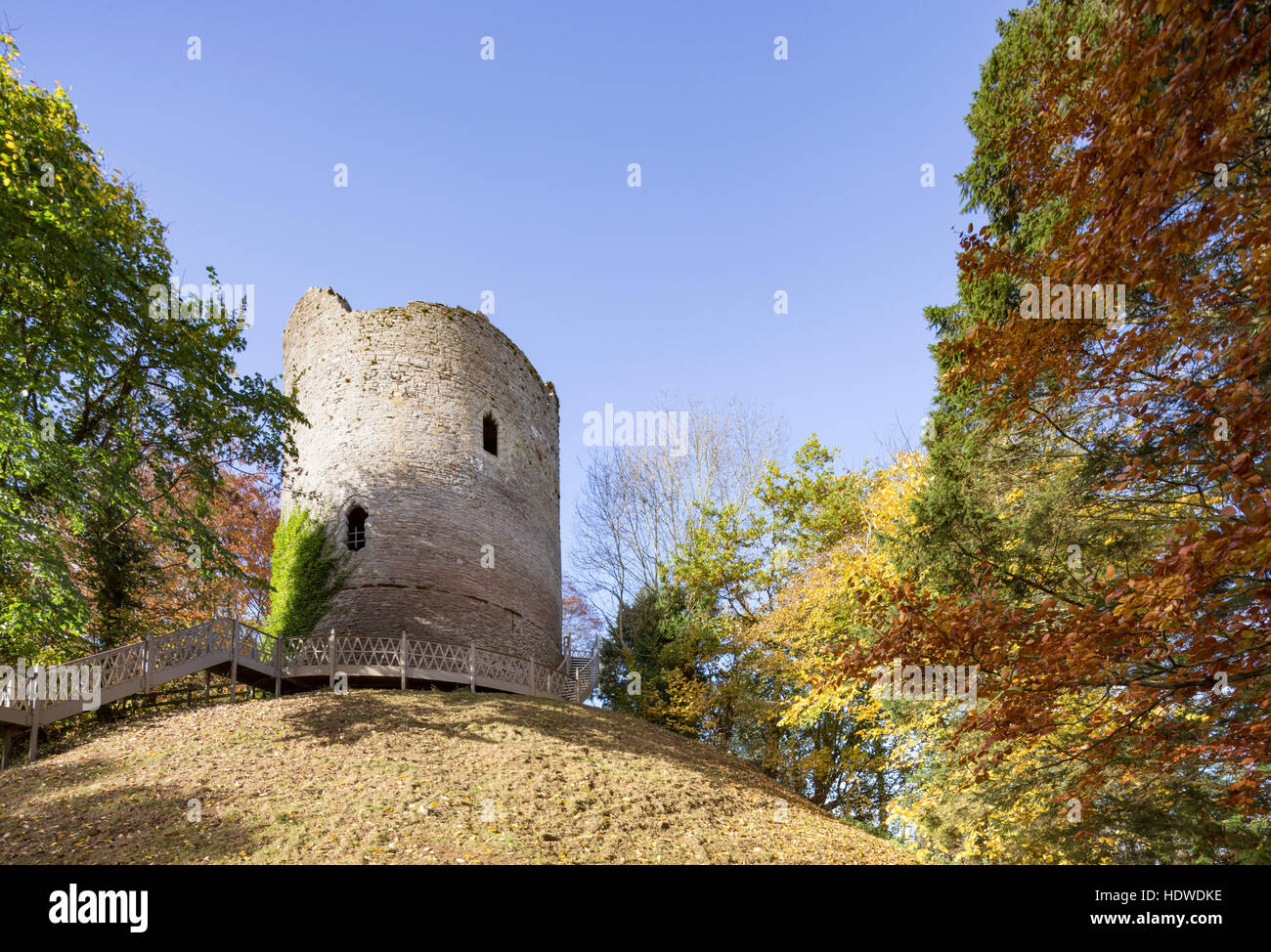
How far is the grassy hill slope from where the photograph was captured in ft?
22.4

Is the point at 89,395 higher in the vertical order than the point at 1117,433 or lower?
higher

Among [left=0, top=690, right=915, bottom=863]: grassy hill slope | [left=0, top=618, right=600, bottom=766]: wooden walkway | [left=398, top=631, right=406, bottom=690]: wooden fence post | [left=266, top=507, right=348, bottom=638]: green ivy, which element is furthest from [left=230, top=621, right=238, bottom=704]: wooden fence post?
[left=398, top=631, right=406, bottom=690]: wooden fence post

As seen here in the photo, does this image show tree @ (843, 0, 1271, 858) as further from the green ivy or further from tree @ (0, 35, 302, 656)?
the green ivy

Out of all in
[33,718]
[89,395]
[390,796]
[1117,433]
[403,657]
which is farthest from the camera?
[403,657]

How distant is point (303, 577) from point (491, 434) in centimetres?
549

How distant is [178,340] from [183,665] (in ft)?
18.4

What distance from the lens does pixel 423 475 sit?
51.9 ft

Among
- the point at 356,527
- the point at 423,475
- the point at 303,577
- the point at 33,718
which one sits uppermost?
the point at 423,475

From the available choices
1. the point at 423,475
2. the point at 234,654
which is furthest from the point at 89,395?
the point at 423,475

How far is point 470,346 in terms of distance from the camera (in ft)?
57.7

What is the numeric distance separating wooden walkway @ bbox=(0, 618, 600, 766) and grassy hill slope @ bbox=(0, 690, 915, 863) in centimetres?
87

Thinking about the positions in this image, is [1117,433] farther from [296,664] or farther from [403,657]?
[296,664]

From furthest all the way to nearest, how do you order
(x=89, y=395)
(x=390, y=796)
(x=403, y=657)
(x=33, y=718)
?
(x=403, y=657)
(x=89, y=395)
(x=33, y=718)
(x=390, y=796)
